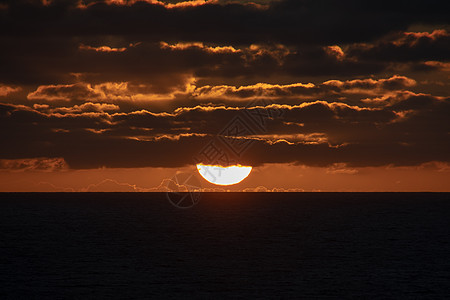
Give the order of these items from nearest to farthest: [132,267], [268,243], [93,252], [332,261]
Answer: [132,267], [332,261], [93,252], [268,243]

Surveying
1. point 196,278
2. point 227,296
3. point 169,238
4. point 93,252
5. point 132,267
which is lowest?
point 227,296

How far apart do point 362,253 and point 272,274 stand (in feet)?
83.4

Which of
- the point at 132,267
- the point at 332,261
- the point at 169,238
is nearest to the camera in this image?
the point at 132,267

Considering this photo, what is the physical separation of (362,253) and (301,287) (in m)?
30.8

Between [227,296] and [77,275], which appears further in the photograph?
[77,275]

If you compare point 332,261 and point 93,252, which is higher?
point 93,252

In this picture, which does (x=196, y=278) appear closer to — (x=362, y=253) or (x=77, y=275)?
(x=77, y=275)

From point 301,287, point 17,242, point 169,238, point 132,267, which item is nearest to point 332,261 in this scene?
point 301,287

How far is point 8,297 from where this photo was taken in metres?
49.1

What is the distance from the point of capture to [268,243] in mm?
94812

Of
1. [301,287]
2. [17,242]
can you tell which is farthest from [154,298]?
[17,242]

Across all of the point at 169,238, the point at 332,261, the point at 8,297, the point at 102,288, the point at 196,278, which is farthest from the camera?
the point at 169,238

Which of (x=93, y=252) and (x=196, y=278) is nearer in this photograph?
(x=196, y=278)

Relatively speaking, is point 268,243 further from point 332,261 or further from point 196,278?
point 196,278
